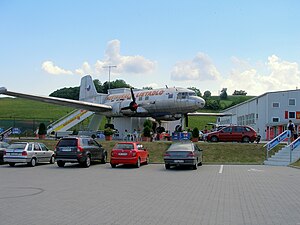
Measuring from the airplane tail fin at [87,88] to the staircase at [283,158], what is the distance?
3246 centimetres

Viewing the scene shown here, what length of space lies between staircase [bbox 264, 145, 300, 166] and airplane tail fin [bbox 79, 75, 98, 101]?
1278 inches

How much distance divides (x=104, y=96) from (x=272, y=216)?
42.8 m

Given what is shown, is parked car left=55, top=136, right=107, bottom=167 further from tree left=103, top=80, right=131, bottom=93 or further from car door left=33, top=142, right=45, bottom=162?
tree left=103, top=80, right=131, bottom=93

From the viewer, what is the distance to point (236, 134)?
34.8 metres

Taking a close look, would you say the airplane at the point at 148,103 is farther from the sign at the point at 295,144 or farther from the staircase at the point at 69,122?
the sign at the point at 295,144

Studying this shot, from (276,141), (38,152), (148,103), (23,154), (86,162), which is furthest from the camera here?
(148,103)

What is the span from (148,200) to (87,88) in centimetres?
4676

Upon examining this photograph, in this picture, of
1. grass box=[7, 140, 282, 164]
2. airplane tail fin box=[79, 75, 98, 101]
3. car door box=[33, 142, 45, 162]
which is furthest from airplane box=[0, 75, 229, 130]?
car door box=[33, 142, 45, 162]

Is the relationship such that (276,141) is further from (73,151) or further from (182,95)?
(73,151)

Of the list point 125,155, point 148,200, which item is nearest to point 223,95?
point 125,155

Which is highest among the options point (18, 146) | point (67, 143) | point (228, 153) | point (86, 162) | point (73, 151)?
point (67, 143)

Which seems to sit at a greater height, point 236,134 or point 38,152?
point 236,134

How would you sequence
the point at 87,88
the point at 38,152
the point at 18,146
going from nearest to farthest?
1. the point at 18,146
2. the point at 38,152
3. the point at 87,88

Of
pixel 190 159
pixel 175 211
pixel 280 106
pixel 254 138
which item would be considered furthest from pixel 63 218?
pixel 280 106
